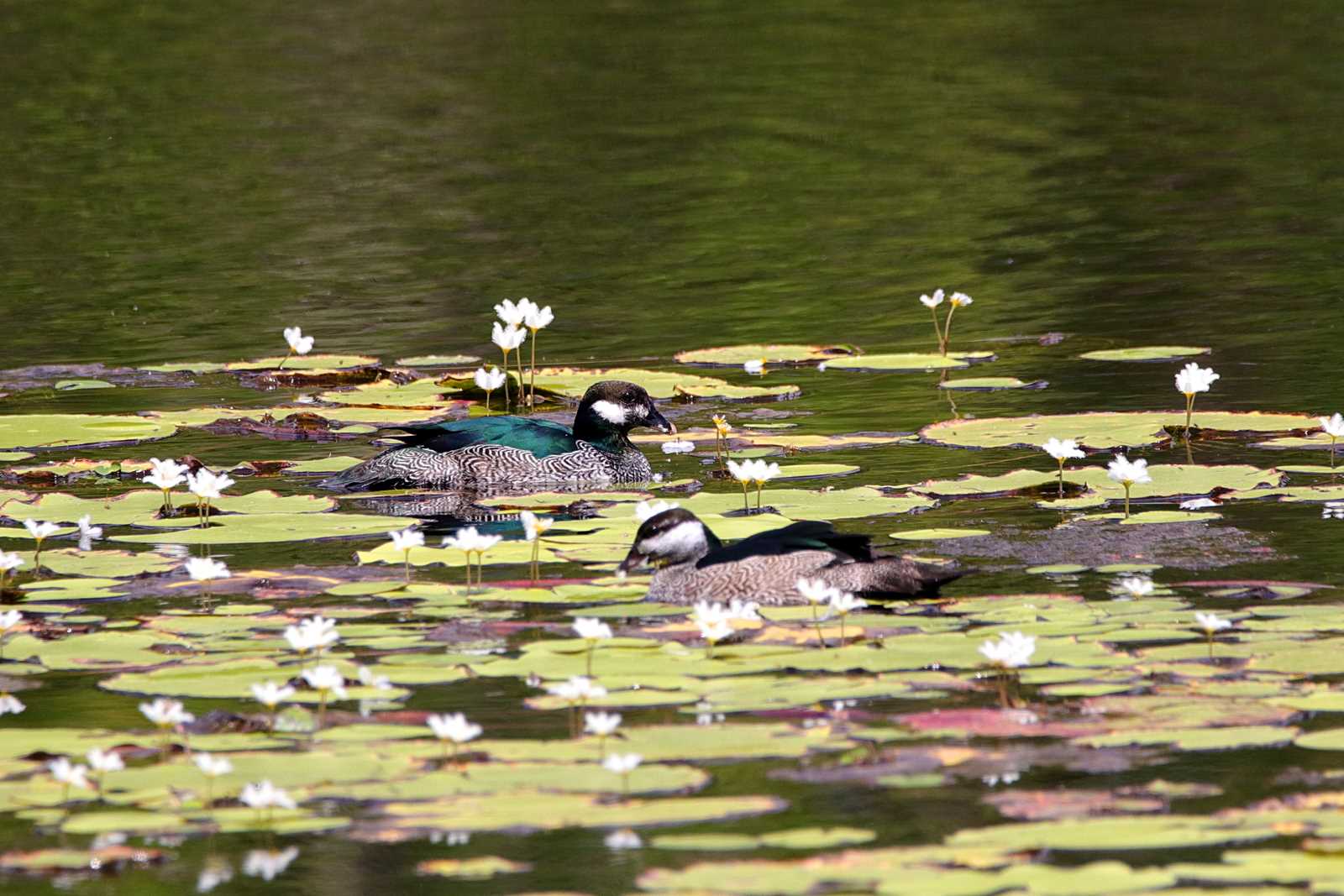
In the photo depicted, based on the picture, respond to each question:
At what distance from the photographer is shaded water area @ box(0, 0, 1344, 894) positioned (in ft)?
21.3

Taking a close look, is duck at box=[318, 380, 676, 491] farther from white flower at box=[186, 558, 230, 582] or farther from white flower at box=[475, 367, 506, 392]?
white flower at box=[186, 558, 230, 582]

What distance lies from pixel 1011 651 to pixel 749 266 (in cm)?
1393

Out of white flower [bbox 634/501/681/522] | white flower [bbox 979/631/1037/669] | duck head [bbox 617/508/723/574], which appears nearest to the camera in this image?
white flower [bbox 979/631/1037/669]

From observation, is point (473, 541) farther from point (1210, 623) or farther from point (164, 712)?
point (1210, 623)

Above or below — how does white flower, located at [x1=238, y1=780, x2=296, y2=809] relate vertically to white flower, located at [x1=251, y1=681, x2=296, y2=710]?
below

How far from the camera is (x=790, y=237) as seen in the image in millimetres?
22047

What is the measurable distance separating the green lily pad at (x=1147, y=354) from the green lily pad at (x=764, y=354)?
5.94 feet

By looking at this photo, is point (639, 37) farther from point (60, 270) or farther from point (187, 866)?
point (187, 866)

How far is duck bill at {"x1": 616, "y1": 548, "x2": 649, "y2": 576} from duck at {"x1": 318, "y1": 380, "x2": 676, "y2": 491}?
3.10m

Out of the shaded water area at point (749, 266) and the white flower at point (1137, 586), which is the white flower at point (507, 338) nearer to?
the shaded water area at point (749, 266)

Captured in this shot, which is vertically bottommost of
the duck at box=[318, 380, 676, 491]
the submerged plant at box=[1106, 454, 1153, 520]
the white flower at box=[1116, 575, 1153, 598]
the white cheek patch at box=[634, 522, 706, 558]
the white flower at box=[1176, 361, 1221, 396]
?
the white flower at box=[1116, 575, 1153, 598]

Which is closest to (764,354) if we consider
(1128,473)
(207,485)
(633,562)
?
(1128,473)

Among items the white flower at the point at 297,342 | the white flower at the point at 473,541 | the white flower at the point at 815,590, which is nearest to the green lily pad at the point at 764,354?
the white flower at the point at 297,342

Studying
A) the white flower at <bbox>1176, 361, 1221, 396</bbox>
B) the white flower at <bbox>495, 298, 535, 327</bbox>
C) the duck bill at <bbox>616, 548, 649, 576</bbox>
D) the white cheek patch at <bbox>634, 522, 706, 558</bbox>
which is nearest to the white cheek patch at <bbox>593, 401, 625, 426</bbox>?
the white flower at <bbox>495, 298, 535, 327</bbox>
